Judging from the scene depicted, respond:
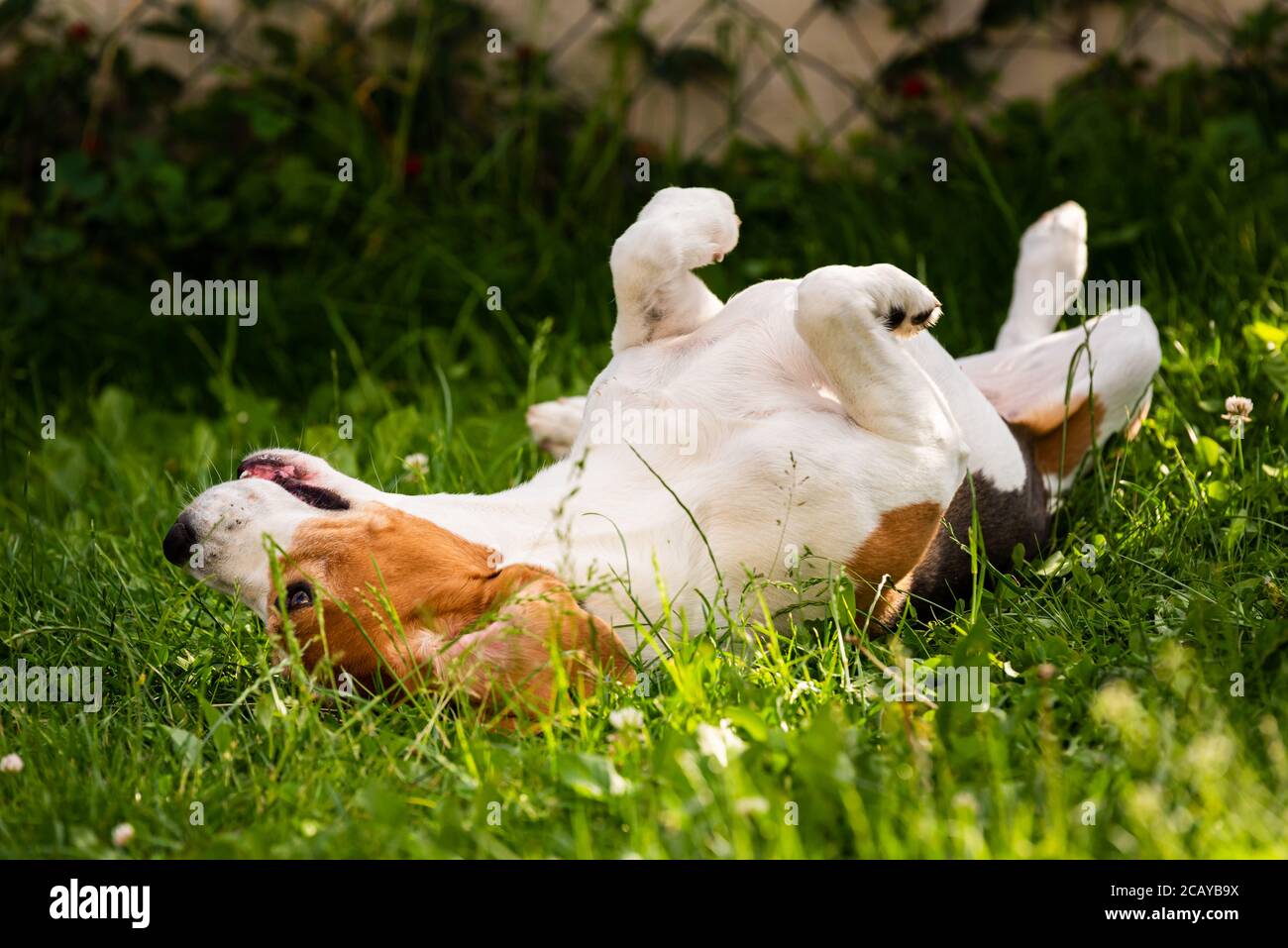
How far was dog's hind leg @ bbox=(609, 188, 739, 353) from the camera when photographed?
124 inches

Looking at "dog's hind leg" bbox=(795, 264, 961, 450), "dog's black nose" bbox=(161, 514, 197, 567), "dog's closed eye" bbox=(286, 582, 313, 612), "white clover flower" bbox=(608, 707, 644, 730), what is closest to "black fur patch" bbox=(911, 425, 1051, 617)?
"dog's hind leg" bbox=(795, 264, 961, 450)

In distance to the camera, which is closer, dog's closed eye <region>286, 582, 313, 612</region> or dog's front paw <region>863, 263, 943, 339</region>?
dog's closed eye <region>286, 582, 313, 612</region>

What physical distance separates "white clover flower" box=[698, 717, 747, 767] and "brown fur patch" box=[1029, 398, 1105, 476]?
1501 millimetres

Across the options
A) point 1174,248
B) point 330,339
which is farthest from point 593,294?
point 1174,248

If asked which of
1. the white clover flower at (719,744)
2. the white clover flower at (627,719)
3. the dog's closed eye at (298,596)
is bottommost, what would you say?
the white clover flower at (719,744)

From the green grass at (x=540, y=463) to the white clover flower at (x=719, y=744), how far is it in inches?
1.3

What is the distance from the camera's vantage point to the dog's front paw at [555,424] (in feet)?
12.4

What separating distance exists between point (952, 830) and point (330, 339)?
3.68 metres

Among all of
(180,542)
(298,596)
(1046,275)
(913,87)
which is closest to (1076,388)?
(1046,275)

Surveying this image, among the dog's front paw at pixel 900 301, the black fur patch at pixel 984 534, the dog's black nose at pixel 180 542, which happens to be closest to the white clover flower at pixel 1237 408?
the black fur patch at pixel 984 534

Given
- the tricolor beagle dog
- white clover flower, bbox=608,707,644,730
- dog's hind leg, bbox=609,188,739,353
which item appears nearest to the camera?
white clover flower, bbox=608,707,644,730

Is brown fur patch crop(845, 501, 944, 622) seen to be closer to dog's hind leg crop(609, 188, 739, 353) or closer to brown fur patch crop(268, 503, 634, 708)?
brown fur patch crop(268, 503, 634, 708)

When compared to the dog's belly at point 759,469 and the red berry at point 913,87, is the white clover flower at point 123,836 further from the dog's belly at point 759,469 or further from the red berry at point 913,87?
the red berry at point 913,87

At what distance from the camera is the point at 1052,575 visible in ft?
10.1
